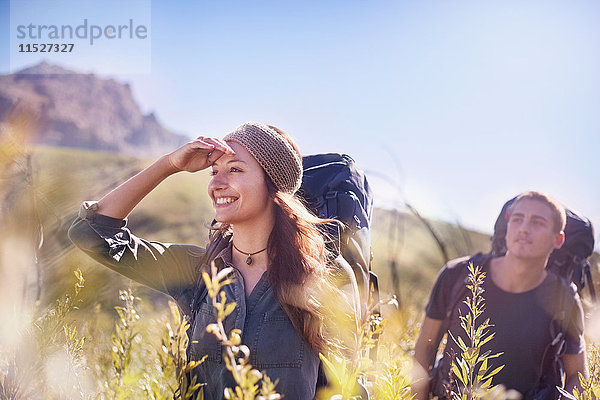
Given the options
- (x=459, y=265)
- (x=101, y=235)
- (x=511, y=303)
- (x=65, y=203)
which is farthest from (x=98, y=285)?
(x=511, y=303)

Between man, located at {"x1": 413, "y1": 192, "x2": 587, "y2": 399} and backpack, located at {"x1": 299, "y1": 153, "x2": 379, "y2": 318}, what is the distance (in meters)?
1.41

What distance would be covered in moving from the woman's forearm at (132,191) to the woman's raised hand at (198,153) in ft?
0.22

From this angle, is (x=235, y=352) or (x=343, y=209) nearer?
(x=235, y=352)

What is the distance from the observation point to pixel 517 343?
4.68 metres

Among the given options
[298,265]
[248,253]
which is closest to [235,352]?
[298,265]

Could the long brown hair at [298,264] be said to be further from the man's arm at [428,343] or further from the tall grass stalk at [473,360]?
the man's arm at [428,343]

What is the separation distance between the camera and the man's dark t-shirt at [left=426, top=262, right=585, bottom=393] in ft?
15.1

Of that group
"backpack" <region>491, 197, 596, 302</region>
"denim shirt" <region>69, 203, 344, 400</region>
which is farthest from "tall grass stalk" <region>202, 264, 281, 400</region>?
"backpack" <region>491, 197, 596, 302</region>

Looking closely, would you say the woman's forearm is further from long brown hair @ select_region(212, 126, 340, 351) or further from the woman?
long brown hair @ select_region(212, 126, 340, 351)

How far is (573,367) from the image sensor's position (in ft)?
15.1

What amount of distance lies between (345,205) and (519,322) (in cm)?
224

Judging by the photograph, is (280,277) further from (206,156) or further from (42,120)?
(42,120)

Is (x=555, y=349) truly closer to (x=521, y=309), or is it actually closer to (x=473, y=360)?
(x=521, y=309)

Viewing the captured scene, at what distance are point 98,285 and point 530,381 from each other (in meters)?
3.86
